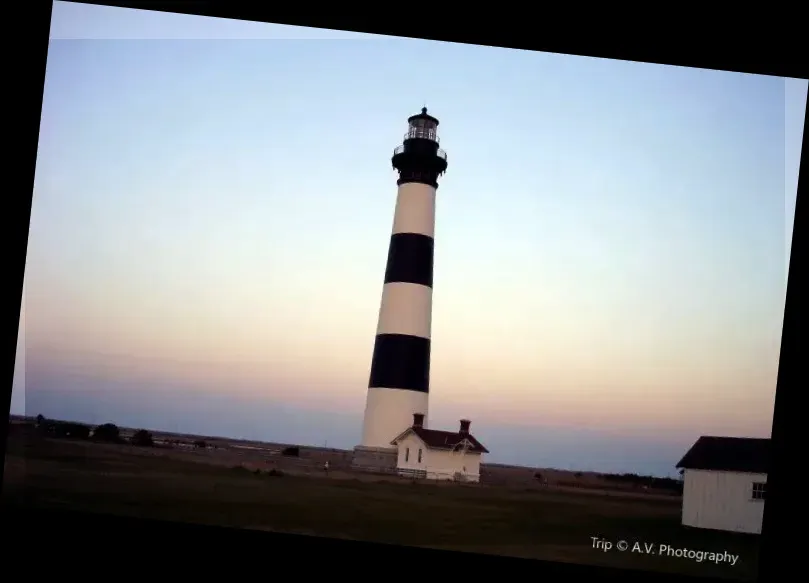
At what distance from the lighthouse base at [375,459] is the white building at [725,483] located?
4.47 feet

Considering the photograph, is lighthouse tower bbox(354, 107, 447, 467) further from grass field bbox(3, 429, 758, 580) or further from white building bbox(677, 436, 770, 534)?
white building bbox(677, 436, 770, 534)

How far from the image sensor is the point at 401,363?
490cm

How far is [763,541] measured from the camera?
3.93 m

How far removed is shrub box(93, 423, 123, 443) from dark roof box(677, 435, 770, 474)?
2629mm

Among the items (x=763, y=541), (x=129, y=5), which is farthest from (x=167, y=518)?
(x=763, y=541)

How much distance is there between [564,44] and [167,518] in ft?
8.74

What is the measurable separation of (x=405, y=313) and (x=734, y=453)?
176 centimetres

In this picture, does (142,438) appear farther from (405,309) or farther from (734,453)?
(734,453)

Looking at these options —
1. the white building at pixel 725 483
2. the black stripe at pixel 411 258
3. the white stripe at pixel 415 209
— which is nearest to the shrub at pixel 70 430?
the black stripe at pixel 411 258

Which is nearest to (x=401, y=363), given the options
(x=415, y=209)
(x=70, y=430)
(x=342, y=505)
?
(x=415, y=209)

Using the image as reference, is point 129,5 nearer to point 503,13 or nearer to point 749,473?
point 503,13

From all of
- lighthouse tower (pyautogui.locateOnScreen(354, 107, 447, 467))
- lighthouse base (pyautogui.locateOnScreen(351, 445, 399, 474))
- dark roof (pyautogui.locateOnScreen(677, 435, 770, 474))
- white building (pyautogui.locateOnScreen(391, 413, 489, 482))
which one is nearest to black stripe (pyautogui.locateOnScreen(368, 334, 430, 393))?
lighthouse tower (pyautogui.locateOnScreen(354, 107, 447, 467))

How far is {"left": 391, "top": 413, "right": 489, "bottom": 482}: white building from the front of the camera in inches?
173

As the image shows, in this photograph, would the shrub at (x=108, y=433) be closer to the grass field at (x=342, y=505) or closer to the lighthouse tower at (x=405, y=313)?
the grass field at (x=342, y=505)
